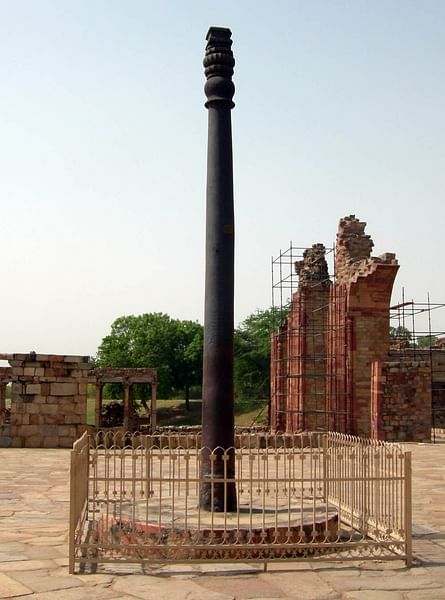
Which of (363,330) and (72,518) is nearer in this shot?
(72,518)

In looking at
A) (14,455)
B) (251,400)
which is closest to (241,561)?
(14,455)

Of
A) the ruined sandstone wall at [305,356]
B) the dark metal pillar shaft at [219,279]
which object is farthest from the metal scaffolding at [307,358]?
the dark metal pillar shaft at [219,279]

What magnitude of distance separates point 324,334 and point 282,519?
18.1 metres

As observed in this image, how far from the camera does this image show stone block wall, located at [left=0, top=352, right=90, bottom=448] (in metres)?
15.2

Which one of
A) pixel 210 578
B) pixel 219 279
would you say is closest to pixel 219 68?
pixel 219 279

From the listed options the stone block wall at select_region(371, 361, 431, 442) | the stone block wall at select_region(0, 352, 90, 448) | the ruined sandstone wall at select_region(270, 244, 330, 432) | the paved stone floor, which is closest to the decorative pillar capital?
the paved stone floor

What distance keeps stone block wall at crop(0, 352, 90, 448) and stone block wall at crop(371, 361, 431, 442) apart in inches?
292

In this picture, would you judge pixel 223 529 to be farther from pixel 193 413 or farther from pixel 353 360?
pixel 193 413

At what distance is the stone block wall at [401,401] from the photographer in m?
18.4

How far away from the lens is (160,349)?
50688 mm

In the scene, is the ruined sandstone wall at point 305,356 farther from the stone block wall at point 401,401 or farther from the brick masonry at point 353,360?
the stone block wall at point 401,401

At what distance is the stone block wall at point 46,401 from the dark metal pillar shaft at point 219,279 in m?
9.33

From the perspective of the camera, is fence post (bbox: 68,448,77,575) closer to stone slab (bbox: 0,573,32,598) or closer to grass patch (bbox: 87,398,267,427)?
stone slab (bbox: 0,573,32,598)

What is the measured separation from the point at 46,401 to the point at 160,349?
116 feet
